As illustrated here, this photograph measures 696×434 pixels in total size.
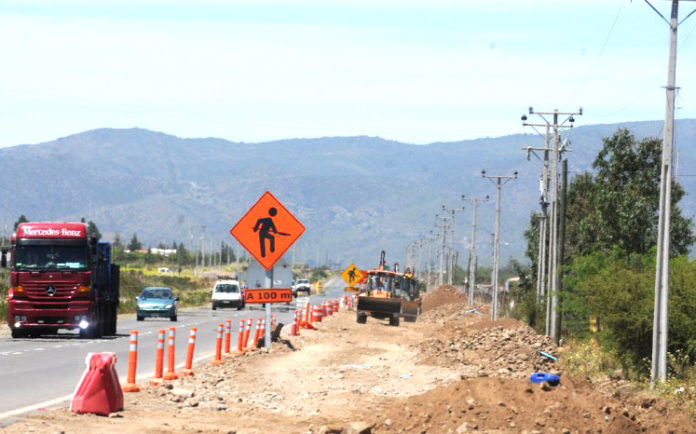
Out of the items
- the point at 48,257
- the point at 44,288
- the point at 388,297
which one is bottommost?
the point at 388,297

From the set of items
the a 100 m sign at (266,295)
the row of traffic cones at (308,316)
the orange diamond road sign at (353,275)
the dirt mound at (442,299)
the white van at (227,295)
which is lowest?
the dirt mound at (442,299)

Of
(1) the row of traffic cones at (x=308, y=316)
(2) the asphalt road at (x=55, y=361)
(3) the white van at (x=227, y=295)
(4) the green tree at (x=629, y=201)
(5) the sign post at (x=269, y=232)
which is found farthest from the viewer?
(3) the white van at (x=227, y=295)

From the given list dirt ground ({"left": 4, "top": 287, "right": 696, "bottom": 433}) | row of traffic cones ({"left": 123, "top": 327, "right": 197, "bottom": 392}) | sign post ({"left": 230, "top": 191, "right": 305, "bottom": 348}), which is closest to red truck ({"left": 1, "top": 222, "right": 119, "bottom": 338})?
dirt ground ({"left": 4, "top": 287, "right": 696, "bottom": 433})

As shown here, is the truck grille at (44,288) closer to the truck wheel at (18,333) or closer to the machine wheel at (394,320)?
the truck wheel at (18,333)

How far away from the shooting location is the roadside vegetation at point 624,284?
2912 centimetres

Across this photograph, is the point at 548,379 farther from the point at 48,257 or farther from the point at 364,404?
the point at 48,257

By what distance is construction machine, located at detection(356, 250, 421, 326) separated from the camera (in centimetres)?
6353

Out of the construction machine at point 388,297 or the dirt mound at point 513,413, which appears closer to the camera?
the dirt mound at point 513,413

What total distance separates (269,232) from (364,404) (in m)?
10.5

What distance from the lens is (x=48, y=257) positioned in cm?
3803

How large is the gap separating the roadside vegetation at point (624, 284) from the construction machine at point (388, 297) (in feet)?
16.9

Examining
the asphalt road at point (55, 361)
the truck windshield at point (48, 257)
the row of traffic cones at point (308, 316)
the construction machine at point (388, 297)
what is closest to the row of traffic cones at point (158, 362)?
the asphalt road at point (55, 361)

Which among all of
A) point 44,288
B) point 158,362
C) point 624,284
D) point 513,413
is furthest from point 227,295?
point 513,413

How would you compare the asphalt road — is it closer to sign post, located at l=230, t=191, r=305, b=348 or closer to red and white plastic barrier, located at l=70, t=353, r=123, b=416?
red and white plastic barrier, located at l=70, t=353, r=123, b=416
